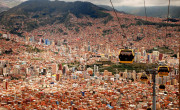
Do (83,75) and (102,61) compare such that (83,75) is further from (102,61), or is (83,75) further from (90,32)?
(90,32)

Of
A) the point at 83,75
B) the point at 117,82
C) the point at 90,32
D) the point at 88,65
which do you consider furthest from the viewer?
the point at 90,32

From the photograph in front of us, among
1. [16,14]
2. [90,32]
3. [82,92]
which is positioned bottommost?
[82,92]

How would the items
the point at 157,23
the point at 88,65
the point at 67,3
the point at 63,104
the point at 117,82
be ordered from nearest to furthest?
the point at 63,104
the point at 117,82
the point at 88,65
the point at 157,23
the point at 67,3

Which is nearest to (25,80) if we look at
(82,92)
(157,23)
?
(82,92)

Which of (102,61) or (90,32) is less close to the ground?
(90,32)

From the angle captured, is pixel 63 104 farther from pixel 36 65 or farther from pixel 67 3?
pixel 67 3

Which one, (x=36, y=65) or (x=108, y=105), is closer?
(x=108, y=105)

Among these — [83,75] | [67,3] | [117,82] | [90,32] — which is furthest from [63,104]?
[67,3]

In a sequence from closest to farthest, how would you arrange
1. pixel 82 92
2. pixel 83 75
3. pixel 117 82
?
pixel 82 92
pixel 117 82
pixel 83 75

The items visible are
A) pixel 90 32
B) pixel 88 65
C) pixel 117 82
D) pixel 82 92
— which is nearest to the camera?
pixel 82 92
